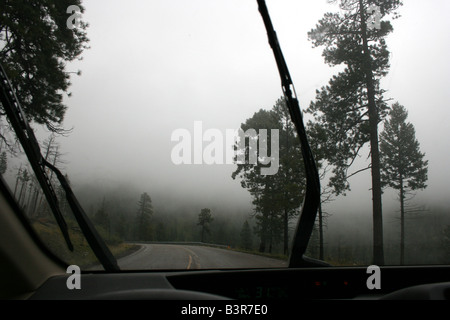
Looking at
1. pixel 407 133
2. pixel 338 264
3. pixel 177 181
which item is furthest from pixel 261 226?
pixel 407 133

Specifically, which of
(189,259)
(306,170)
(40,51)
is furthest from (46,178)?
(306,170)

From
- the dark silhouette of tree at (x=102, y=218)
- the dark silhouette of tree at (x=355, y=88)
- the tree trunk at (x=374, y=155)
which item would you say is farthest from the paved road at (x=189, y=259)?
the dark silhouette of tree at (x=355, y=88)

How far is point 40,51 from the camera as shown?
2762 mm

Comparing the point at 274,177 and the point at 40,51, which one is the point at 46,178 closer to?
the point at 40,51

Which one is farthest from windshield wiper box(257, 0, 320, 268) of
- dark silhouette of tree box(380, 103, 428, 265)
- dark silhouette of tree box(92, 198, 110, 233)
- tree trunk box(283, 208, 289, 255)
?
dark silhouette of tree box(92, 198, 110, 233)

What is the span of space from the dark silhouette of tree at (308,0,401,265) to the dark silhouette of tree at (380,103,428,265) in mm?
96

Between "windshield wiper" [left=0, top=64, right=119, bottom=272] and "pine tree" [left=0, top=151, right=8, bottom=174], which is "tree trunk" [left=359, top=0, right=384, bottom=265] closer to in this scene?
"windshield wiper" [left=0, top=64, right=119, bottom=272]

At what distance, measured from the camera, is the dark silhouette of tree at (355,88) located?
328 cm

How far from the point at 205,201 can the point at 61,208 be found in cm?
134

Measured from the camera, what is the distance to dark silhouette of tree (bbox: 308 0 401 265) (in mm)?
3283

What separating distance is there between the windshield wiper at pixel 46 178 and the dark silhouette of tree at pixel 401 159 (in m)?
2.88

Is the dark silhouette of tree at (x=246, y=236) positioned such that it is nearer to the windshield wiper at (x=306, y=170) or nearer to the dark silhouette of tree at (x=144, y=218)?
the windshield wiper at (x=306, y=170)

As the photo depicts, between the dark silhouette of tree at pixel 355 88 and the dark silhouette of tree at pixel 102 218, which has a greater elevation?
the dark silhouette of tree at pixel 355 88

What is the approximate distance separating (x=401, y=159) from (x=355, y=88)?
907 mm
